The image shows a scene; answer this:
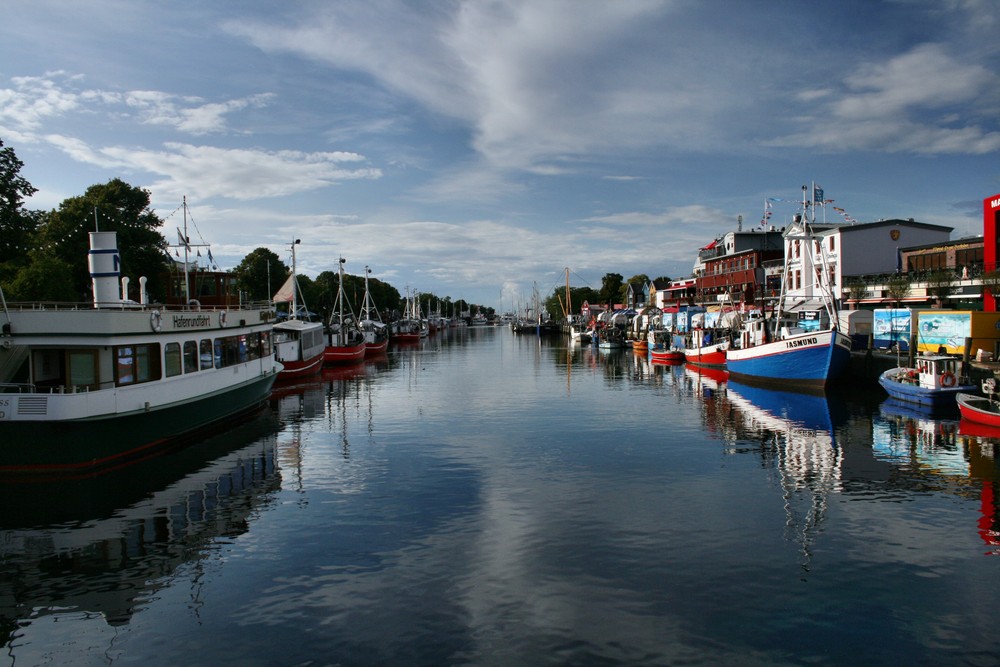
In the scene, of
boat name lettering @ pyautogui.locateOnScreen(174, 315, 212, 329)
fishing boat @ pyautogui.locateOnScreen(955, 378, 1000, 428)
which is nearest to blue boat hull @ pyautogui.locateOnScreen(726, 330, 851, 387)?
fishing boat @ pyautogui.locateOnScreen(955, 378, 1000, 428)

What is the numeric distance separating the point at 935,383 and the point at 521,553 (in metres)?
29.8

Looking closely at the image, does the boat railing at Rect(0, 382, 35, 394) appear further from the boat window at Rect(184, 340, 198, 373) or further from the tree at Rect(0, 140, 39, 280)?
the tree at Rect(0, 140, 39, 280)

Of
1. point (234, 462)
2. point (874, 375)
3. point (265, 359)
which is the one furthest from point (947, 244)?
point (234, 462)

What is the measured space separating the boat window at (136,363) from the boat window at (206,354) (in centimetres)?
441

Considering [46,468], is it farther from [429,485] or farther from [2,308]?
[429,485]

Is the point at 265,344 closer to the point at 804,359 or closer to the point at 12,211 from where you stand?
the point at 12,211

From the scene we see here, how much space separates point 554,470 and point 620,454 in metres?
4.02

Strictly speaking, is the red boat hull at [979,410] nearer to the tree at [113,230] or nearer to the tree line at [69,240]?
the tree line at [69,240]

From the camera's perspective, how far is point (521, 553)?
16.3m

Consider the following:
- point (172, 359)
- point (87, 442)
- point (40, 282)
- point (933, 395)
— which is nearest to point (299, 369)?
point (40, 282)

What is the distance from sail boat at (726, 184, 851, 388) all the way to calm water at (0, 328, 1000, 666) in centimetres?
1445

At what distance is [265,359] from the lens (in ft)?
136

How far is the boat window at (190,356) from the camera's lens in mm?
29519

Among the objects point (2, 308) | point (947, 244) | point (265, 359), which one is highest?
point (947, 244)
